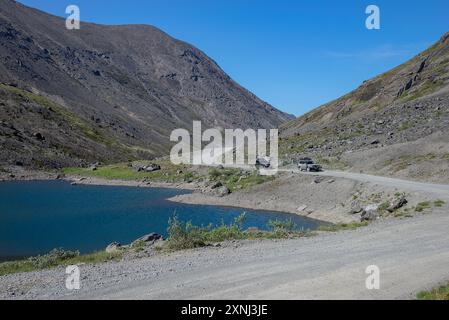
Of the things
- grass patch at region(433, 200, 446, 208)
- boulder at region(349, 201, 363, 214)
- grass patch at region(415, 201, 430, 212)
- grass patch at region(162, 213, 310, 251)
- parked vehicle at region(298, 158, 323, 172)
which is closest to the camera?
grass patch at region(162, 213, 310, 251)

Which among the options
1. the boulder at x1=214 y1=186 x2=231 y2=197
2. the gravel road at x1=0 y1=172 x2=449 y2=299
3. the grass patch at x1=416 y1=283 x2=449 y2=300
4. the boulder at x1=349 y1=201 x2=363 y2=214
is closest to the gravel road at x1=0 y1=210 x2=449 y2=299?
the gravel road at x1=0 y1=172 x2=449 y2=299

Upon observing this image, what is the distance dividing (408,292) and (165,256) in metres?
11.1

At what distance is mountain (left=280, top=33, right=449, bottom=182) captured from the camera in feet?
171

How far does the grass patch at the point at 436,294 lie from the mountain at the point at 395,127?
3364cm

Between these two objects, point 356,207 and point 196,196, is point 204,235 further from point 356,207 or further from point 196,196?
point 196,196

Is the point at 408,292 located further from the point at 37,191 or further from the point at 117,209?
the point at 37,191

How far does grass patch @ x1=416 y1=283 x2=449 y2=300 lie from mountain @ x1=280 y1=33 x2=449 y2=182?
33.6 metres

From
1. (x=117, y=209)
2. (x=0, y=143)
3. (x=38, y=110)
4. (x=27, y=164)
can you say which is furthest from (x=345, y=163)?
(x=38, y=110)

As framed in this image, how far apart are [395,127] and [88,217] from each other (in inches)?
1950

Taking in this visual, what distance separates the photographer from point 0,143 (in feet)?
363

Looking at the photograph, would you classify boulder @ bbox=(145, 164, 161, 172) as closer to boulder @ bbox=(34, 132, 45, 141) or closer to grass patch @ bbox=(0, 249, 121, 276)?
boulder @ bbox=(34, 132, 45, 141)

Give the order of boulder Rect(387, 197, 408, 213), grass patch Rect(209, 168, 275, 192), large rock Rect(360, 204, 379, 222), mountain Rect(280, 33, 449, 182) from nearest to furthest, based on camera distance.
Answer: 1. large rock Rect(360, 204, 379, 222)
2. boulder Rect(387, 197, 408, 213)
3. mountain Rect(280, 33, 449, 182)
4. grass patch Rect(209, 168, 275, 192)

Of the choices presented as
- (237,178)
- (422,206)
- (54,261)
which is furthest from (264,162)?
(54,261)
